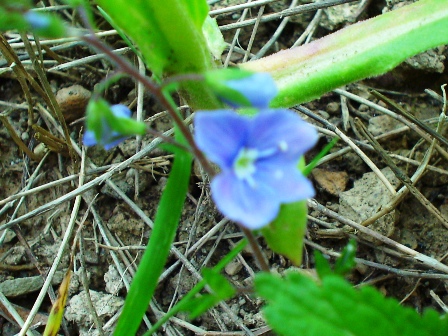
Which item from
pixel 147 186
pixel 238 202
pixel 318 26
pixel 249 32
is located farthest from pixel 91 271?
pixel 318 26

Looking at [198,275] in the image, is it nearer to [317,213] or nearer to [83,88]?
[317,213]

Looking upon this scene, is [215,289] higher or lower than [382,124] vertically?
higher

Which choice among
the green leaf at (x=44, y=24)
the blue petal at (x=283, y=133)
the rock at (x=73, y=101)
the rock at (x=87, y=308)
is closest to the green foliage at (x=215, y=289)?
the blue petal at (x=283, y=133)

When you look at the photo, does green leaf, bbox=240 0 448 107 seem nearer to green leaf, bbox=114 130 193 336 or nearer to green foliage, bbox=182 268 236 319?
green leaf, bbox=114 130 193 336

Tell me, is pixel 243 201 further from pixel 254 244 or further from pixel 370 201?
pixel 370 201

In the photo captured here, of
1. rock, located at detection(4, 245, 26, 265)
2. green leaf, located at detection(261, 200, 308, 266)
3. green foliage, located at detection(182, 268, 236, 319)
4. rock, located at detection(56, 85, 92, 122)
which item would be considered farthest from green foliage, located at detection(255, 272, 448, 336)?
rock, located at detection(56, 85, 92, 122)

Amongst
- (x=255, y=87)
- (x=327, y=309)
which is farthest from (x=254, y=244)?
(x=255, y=87)
